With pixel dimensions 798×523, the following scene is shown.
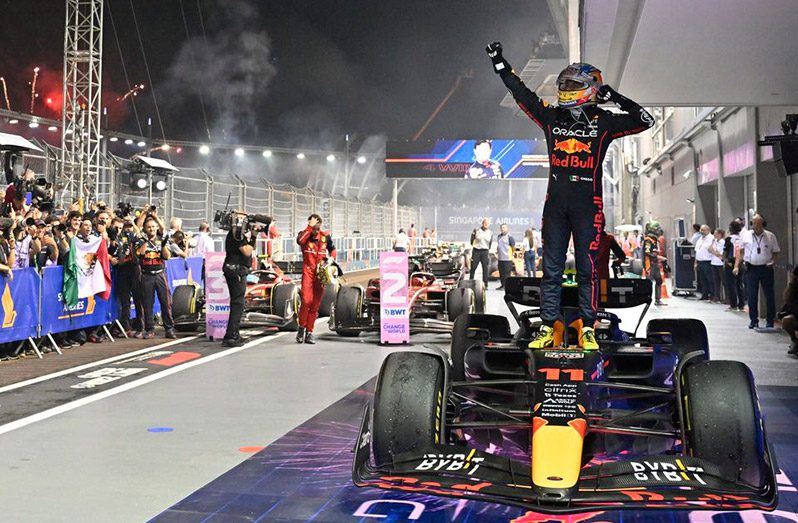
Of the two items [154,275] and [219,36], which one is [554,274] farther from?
[219,36]

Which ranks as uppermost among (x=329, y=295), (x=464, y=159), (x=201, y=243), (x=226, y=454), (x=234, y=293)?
(x=464, y=159)

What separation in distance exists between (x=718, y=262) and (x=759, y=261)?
5.56 m

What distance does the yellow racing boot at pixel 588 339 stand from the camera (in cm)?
482

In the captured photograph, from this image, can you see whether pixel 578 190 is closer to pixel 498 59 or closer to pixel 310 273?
pixel 498 59

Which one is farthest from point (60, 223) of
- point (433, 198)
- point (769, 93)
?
point (433, 198)

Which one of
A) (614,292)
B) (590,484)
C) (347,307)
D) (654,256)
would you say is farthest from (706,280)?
(590,484)

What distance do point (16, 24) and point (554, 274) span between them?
43204mm

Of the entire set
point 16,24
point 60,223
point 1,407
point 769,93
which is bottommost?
point 1,407

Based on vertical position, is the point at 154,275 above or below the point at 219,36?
below

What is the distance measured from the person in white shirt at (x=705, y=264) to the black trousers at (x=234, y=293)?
35.4ft

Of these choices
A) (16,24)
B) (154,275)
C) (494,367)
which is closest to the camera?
(494,367)

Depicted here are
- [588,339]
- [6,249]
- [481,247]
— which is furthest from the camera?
[481,247]

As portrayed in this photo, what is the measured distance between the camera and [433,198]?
186 feet

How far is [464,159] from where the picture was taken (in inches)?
1448
